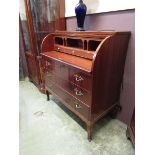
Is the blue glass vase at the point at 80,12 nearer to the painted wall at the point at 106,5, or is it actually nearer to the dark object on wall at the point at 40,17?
the painted wall at the point at 106,5

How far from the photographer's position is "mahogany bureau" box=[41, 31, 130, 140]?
4.43 feet

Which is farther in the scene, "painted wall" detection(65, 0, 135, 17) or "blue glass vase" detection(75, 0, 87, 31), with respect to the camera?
"blue glass vase" detection(75, 0, 87, 31)

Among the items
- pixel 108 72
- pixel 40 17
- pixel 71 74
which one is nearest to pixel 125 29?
pixel 108 72

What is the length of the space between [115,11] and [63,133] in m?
1.42

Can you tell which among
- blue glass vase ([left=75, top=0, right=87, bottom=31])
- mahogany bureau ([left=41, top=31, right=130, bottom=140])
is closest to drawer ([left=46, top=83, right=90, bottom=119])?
mahogany bureau ([left=41, top=31, right=130, bottom=140])

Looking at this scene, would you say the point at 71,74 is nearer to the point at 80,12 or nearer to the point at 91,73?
the point at 91,73

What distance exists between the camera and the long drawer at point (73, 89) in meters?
1.46

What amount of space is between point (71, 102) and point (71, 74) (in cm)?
35

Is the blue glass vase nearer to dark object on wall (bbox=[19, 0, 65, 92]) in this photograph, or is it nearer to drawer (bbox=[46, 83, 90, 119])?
dark object on wall (bbox=[19, 0, 65, 92])

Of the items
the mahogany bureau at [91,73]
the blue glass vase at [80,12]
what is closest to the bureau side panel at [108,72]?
the mahogany bureau at [91,73]

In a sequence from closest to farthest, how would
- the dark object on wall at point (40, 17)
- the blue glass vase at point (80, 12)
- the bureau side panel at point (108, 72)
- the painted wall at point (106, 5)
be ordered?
the bureau side panel at point (108, 72), the painted wall at point (106, 5), the blue glass vase at point (80, 12), the dark object on wall at point (40, 17)

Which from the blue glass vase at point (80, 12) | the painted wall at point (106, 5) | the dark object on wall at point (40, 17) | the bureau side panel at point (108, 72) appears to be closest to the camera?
the bureau side panel at point (108, 72)

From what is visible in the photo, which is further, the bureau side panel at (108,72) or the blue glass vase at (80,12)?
the blue glass vase at (80,12)

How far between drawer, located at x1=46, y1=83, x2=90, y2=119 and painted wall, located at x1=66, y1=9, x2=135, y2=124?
519 mm
